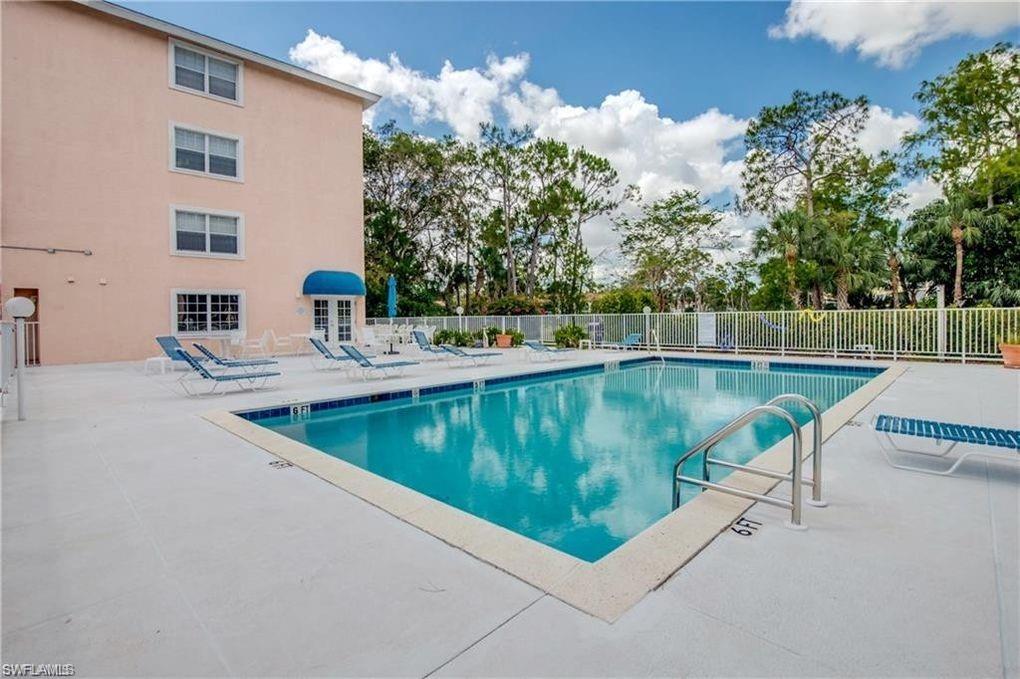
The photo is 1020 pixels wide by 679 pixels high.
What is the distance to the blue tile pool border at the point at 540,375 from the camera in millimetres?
8802

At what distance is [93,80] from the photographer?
1566 cm

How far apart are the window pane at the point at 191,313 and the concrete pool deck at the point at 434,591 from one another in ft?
46.4

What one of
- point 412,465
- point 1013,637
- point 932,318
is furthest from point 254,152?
point 932,318

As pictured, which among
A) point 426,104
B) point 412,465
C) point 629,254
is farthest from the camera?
point 629,254

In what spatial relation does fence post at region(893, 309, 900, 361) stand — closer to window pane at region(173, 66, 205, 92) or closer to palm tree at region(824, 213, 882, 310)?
palm tree at region(824, 213, 882, 310)

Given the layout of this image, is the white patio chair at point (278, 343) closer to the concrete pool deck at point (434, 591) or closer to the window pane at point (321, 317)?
the window pane at point (321, 317)

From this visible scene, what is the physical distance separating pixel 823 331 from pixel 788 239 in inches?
279

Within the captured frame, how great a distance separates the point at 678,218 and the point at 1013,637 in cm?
2782

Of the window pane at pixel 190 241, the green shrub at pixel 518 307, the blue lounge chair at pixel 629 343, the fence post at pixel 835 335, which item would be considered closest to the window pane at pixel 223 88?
the window pane at pixel 190 241

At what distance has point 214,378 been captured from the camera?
941 centimetres

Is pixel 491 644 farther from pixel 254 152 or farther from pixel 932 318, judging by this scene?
pixel 254 152

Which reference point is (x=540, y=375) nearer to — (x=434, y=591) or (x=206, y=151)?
(x=434, y=591)

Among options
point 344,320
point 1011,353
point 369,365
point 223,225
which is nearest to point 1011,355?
point 1011,353

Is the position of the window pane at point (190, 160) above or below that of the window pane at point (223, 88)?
below
